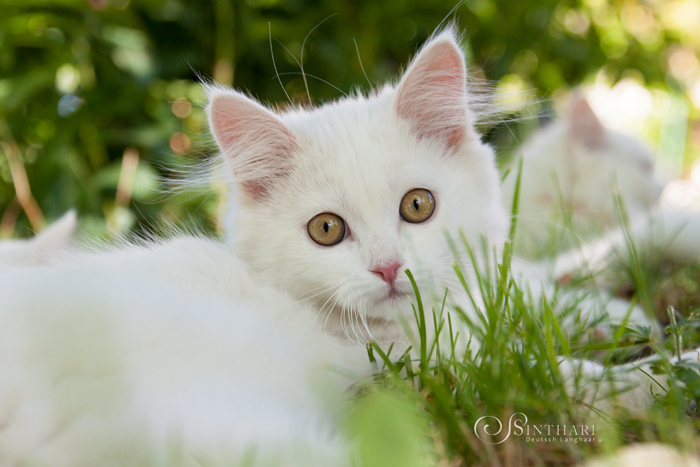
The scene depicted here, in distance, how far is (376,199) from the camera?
1186mm

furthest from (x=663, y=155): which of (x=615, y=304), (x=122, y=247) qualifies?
(x=122, y=247)

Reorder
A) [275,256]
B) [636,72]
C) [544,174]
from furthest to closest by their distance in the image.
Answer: [636,72]
[544,174]
[275,256]

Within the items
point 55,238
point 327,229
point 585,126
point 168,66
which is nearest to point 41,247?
point 55,238

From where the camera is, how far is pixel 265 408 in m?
0.81

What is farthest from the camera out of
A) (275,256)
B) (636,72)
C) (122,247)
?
(636,72)

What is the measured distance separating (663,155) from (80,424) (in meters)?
3.91

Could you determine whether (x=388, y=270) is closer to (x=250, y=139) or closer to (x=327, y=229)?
(x=327, y=229)

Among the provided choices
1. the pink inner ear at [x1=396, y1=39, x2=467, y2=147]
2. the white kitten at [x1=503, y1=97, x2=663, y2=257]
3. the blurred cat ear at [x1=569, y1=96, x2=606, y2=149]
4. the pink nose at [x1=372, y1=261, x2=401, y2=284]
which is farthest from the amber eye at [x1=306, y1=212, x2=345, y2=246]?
the blurred cat ear at [x1=569, y1=96, x2=606, y2=149]

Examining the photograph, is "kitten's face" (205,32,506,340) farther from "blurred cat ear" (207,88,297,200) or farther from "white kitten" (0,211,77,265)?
"white kitten" (0,211,77,265)

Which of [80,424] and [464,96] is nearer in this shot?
[80,424]

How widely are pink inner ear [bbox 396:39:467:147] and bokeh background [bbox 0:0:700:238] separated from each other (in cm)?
118

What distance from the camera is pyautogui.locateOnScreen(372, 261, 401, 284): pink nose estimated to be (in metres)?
1.13

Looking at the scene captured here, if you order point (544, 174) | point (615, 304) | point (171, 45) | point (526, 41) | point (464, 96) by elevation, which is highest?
point (526, 41)

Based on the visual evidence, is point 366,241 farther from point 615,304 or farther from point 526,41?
point 526,41
